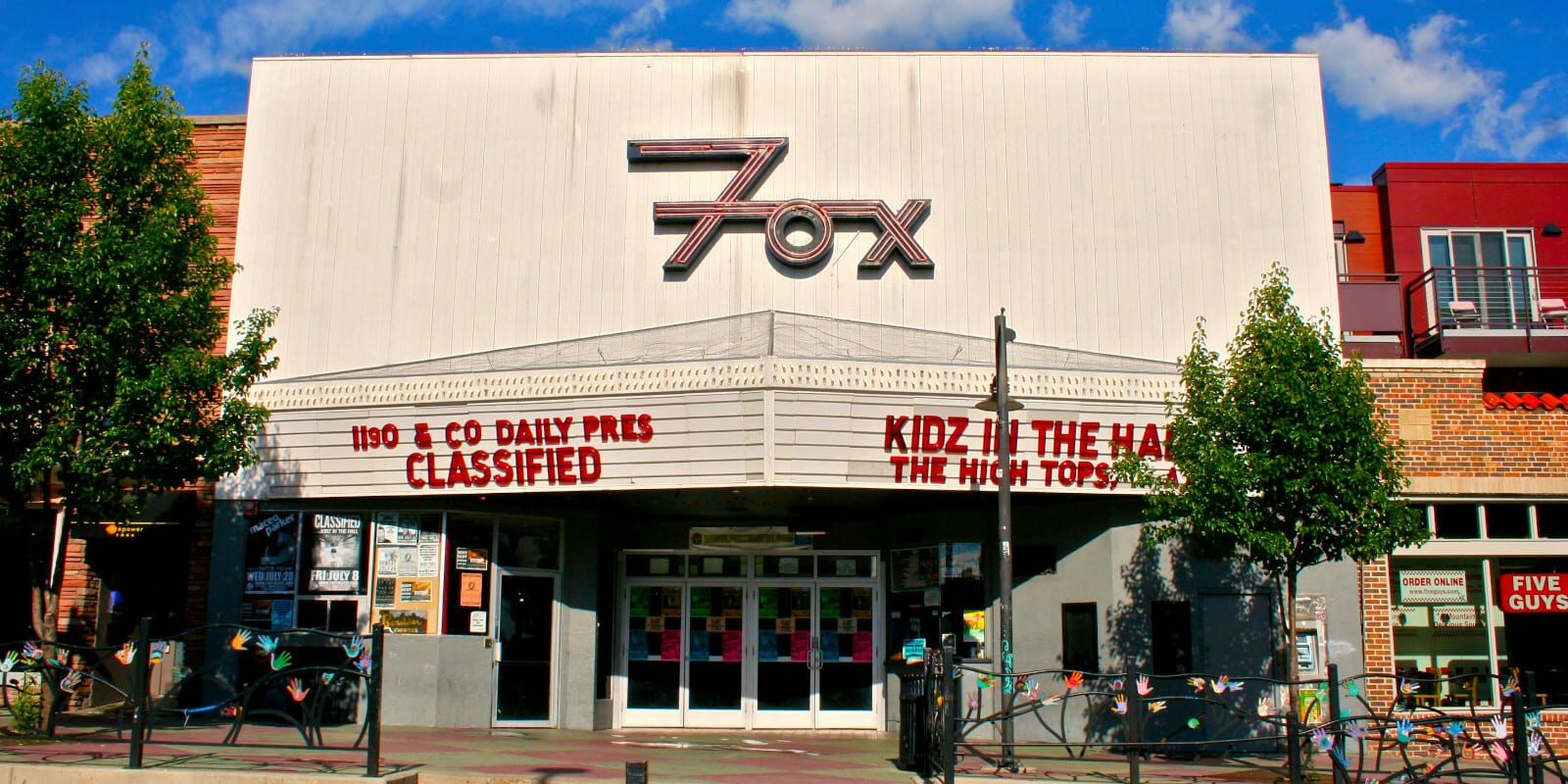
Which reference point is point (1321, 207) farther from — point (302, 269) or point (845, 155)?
point (302, 269)

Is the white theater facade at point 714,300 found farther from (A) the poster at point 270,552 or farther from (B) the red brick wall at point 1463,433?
(B) the red brick wall at point 1463,433

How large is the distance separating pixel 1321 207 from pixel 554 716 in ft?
44.3

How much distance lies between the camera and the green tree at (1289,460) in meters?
13.6

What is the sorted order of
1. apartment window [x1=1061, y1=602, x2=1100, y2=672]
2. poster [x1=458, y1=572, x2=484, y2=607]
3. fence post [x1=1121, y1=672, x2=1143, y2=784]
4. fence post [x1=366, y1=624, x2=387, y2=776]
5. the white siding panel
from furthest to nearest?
the white siding panel → poster [x1=458, y1=572, x2=484, y2=607] → apartment window [x1=1061, y1=602, x2=1100, y2=672] → fence post [x1=1121, y1=672, x2=1143, y2=784] → fence post [x1=366, y1=624, x2=387, y2=776]

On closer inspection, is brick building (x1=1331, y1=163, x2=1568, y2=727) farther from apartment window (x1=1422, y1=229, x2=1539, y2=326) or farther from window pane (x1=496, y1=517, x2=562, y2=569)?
window pane (x1=496, y1=517, x2=562, y2=569)

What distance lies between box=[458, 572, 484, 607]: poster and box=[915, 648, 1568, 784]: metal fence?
22.7ft

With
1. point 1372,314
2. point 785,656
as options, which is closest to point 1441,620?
point 1372,314

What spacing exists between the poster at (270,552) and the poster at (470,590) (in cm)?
239

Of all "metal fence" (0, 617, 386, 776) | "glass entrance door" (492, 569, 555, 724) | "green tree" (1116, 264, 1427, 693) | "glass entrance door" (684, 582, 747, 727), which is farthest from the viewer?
"glass entrance door" (684, 582, 747, 727)

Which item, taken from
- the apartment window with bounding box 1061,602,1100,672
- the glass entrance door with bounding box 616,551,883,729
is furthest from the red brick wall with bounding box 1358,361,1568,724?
the glass entrance door with bounding box 616,551,883,729

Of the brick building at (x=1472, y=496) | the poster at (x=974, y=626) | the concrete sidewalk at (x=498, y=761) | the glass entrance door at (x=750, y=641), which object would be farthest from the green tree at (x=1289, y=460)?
the glass entrance door at (x=750, y=641)

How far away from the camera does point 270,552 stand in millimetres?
18266

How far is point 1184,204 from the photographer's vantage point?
64.0 ft

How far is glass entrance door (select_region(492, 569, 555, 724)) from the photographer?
1809 centimetres
